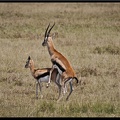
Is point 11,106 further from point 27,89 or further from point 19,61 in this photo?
point 19,61

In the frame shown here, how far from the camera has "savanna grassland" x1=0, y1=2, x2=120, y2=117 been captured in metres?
8.74

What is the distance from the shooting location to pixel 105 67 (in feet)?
45.3

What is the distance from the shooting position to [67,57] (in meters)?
15.4

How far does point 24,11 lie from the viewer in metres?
28.5

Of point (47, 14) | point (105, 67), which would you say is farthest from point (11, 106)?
point (47, 14)

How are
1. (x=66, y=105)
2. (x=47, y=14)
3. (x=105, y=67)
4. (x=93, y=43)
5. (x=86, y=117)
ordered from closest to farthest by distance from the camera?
(x=86, y=117) < (x=66, y=105) < (x=105, y=67) < (x=93, y=43) < (x=47, y=14)

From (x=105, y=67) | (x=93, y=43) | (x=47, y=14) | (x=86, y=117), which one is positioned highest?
(x=47, y=14)

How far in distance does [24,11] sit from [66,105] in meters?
20.2

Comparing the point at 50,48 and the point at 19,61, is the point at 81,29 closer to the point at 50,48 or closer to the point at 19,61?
the point at 19,61

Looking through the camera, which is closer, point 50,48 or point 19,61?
point 50,48

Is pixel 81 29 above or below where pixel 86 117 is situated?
above

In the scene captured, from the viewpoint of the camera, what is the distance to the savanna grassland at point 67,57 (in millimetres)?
8742

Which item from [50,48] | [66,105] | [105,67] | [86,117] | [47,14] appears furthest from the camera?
[47,14]

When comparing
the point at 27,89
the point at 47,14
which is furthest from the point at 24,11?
the point at 27,89
